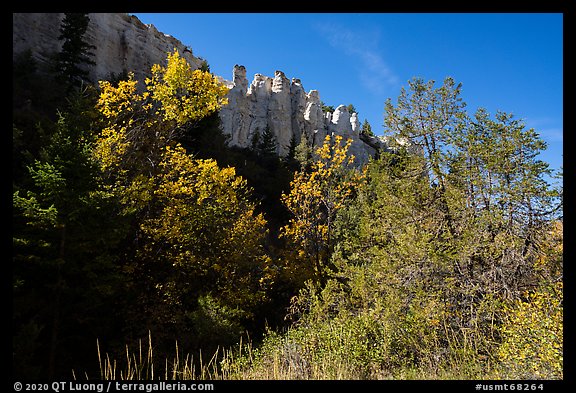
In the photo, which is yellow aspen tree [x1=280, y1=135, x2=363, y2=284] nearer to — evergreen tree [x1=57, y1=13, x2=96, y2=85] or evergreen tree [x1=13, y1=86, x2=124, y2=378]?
evergreen tree [x1=13, y1=86, x2=124, y2=378]

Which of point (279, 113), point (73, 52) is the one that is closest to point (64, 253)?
point (73, 52)

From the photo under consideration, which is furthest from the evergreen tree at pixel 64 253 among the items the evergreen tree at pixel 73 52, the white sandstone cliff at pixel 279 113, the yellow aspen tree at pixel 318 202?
the white sandstone cliff at pixel 279 113

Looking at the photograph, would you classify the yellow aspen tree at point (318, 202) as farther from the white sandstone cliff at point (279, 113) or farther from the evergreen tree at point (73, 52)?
the white sandstone cliff at point (279, 113)

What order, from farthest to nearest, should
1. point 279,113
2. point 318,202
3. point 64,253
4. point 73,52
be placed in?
point 279,113 → point 73,52 → point 318,202 → point 64,253

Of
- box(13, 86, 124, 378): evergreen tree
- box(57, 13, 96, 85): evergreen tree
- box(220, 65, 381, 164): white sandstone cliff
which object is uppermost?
box(220, 65, 381, 164): white sandstone cliff

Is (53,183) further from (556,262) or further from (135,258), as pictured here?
(556,262)

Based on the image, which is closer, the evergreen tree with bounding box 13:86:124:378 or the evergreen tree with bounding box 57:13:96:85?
the evergreen tree with bounding box 13:86:124:378

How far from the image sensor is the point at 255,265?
14.2m

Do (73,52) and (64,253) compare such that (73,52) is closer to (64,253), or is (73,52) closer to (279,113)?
(64,253)

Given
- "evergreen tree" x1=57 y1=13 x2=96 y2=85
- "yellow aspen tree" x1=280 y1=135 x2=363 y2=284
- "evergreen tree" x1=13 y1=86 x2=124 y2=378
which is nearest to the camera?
"evergreen tree" x1=13 y1=86 x2=124 y2=378

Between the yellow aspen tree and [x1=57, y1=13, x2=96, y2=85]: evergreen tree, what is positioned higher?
[x1=57, y1=13, x2=96, y2=85]: evergreen tree

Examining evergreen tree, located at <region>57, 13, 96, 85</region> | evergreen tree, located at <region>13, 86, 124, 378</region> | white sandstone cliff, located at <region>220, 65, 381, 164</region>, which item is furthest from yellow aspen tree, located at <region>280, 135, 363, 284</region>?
white sandstone cliff, located at <region>220, 65, 381, 164</region>
